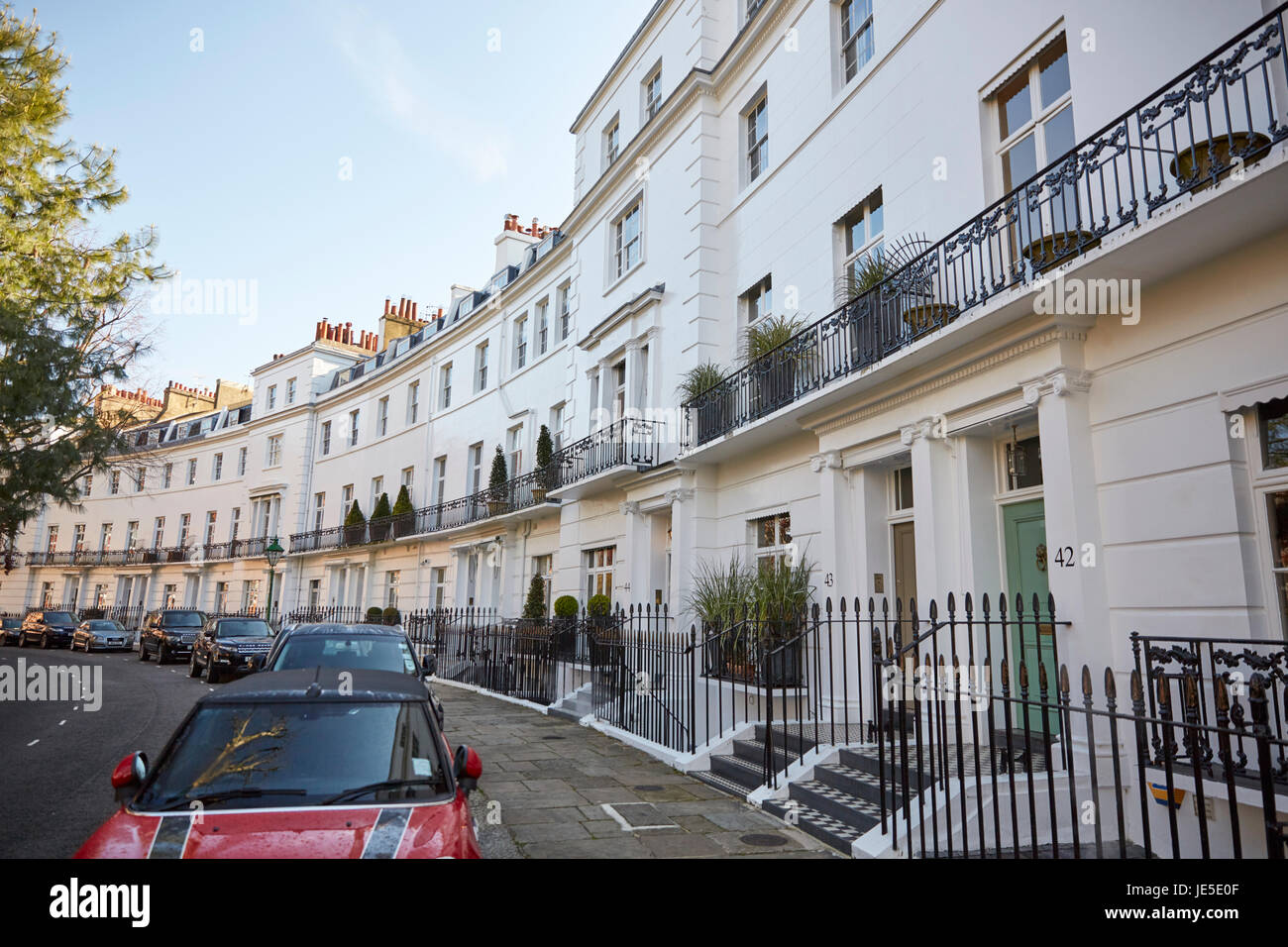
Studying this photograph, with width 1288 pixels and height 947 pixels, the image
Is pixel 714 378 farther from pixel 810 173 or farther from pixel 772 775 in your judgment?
pixel 772 775

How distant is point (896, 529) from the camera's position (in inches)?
404

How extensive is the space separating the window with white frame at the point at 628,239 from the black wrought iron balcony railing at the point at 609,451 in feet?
12.3

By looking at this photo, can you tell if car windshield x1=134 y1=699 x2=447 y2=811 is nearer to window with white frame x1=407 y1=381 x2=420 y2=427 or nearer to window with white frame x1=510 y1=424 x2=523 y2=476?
window with white frame x1=510 y1=424 x2=523 y2=476

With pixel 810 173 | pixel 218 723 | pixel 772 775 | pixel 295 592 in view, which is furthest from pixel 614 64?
pixel 295 592

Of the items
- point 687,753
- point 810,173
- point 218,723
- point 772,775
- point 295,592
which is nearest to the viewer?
point 218,723

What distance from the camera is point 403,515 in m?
26.9

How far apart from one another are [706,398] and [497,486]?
32.8ft

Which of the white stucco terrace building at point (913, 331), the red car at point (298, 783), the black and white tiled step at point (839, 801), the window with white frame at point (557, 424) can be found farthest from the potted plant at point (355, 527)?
the red car at point (298, 783)

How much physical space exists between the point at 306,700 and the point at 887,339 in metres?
7.33

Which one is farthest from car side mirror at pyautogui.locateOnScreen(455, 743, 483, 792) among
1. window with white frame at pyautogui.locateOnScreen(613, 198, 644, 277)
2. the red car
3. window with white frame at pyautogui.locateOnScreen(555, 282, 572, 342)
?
window with white frame at pyautogui.locateOnScreen(555, 282, 572, 342)

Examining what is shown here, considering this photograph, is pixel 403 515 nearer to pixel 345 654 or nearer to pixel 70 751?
pixel 70 751

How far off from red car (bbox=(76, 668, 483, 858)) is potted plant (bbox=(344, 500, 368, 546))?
26005mm

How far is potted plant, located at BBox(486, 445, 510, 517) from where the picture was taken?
2161 centimetres

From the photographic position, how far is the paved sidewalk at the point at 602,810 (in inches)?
240
